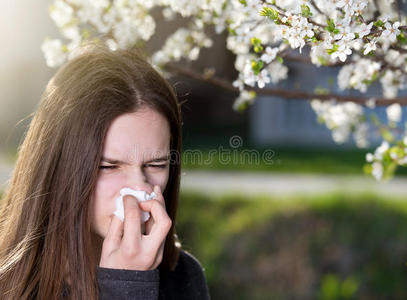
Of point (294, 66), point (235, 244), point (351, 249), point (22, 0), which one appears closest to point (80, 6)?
point (235, 244)

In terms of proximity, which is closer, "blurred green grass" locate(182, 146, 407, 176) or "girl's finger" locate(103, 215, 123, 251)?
"girl's finger" locate(103, 215, 123, 251)

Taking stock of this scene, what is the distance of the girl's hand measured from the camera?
147 centimetres

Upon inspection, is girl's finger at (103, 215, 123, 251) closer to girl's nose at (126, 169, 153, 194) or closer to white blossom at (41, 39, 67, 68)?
girl's nose at (126, 169, 153, 194)

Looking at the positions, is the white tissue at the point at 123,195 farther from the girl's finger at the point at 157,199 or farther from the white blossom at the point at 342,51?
the white blossom at the point at 342,51

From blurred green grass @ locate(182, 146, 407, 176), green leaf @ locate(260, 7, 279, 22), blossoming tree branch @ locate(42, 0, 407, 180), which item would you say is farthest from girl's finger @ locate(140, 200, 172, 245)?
blurred green grass @ locate(182, 146, 407, 176)

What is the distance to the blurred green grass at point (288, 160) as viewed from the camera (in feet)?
19.7

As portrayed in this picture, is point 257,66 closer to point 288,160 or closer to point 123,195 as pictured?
point 123,195

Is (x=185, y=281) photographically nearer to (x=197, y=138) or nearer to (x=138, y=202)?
(x=138, y=202)

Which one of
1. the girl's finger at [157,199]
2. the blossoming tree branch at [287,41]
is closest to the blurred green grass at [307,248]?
the blossoming tree branch at [287,41]

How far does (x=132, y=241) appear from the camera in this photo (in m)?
1.46

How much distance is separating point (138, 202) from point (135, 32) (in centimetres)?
66

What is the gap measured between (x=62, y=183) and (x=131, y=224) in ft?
0.75

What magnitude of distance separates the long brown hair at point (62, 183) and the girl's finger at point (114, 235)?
0.25 ft

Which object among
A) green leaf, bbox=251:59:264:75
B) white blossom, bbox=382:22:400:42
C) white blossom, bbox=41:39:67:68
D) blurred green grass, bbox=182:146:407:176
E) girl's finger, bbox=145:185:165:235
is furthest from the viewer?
blurred green grass, bbox=182:146:407:176
